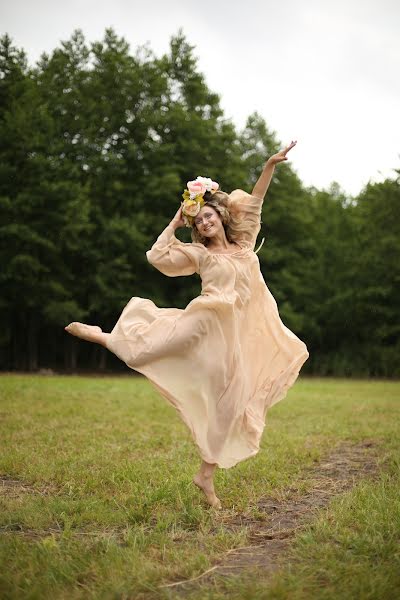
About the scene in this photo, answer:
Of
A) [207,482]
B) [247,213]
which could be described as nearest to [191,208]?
[247,213]

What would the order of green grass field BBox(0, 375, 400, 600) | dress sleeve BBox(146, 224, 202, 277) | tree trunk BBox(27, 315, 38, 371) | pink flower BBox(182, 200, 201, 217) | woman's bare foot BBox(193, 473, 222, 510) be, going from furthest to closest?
Result: tree trunk BBox(27, 315, 38, 371), pink flower BBox(182, 200, 201, 217), dress sleeve BBox(146, 224, 202, 277), woman's bare foot BBox(193, 473, 222, 510), green grass field BBox(0, 375, 400, 600)

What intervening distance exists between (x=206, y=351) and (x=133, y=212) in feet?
74.5

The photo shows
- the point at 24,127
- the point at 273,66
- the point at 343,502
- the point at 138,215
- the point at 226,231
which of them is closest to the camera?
the point at 343,502

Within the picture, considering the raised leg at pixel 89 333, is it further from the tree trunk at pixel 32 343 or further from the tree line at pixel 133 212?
the tree trunk at pixel 32 343

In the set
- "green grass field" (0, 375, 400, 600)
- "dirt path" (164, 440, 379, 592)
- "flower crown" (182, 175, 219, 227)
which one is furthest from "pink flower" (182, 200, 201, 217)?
"dirt path" (164, 440, 379, 592)

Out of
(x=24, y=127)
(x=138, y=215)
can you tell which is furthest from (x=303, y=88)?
(x=24, y=127)

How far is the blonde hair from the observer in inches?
196

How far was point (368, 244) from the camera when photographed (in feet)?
104

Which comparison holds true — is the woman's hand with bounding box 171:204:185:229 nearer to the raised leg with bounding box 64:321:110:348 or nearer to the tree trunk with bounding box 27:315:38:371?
the raised leg with bounding box 64:321:110:348

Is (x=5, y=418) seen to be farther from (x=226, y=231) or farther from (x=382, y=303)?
(x=382, y=303)

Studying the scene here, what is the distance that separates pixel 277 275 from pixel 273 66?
1164 cm

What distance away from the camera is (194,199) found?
490cm

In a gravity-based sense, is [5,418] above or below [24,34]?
below

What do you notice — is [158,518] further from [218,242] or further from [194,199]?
[194,199]
